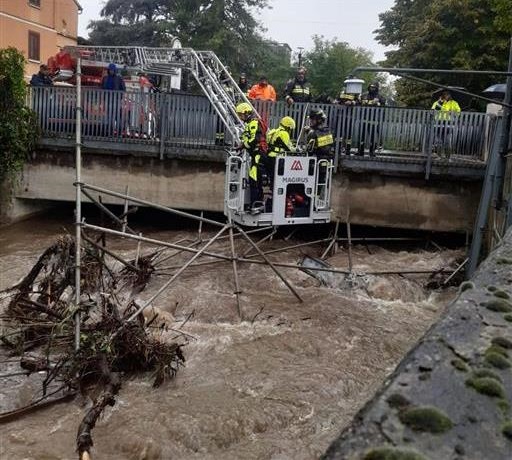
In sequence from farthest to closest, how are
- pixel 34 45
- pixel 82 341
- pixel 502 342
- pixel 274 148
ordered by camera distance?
1. pixel 34 45
2. pixel 274 148
3. pixel 82 341
4. pixel 502 342

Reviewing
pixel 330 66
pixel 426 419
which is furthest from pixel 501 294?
pixel 330 66

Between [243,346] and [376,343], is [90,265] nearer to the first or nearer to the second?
[243,346]

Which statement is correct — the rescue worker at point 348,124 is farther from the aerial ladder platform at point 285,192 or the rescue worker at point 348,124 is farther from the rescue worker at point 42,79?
the rescue worker at point 42,79

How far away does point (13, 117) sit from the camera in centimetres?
1419

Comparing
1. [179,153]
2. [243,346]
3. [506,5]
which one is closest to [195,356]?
[243,346]

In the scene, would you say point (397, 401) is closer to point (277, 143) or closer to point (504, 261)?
point (504, 261)

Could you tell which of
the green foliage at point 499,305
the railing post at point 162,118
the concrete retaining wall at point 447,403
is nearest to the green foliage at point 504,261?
the green foliage at point 499,305

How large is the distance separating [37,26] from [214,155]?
2185 cm

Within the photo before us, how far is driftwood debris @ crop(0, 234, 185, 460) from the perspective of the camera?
690 cm

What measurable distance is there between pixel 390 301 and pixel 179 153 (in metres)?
5.95

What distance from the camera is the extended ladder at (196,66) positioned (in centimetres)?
1403

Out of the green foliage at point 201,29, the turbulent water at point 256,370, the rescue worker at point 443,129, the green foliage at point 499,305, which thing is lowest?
the turbulent water at point 256,370

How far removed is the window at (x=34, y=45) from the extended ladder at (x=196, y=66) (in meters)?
15.7

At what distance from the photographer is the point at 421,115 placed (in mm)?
13430
